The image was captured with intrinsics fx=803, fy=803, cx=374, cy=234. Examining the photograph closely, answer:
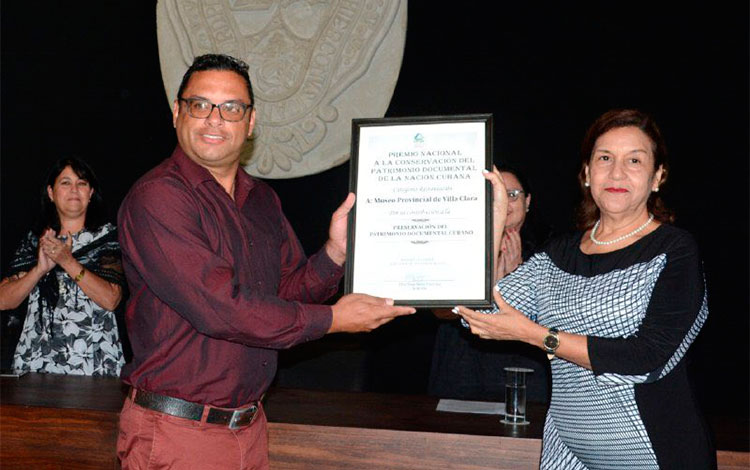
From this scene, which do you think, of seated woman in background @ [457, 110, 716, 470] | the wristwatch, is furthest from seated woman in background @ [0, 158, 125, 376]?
the wristwatch

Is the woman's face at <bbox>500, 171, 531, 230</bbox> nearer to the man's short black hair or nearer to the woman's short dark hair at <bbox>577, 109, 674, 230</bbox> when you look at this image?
the woman's short dark hair at <bbox>577, 109, 674, 230</bbox>

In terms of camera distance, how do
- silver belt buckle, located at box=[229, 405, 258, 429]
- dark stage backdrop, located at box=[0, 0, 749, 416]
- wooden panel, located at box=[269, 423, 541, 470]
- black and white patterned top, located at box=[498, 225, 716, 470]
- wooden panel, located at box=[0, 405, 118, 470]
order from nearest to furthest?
black and white patterned top, located at box=[498, 225, 716, 470], silver belt buckle, located at box=[229, 405, 258, 429], wooden panel, located at box=[269, 423, 541, 470], wooden panel, located at box=[0, 405, 118, 470], dark stage backdrop, located at box=[0, 0, 749, 416]

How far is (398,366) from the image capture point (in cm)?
420

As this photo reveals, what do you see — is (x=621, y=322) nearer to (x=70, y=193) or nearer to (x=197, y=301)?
(x=197, y=301)

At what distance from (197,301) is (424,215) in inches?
25.8

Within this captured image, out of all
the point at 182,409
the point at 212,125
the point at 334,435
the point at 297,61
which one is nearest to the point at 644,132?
the point at 212,125

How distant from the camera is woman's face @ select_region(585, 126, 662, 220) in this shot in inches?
81.6

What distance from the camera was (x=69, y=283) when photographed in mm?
3750

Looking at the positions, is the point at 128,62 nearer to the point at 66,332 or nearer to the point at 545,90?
the point at 66,332

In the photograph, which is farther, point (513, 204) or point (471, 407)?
point (513, 204)

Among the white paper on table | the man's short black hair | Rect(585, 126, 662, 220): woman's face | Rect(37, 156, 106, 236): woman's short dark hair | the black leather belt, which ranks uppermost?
the man's short black hair

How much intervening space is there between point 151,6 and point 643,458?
Result: 3.89 metres

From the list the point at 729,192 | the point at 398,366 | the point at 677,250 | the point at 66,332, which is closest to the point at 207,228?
the point at 677,250

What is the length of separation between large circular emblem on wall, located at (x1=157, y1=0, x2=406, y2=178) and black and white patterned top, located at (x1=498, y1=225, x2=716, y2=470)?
2355 millimetres
